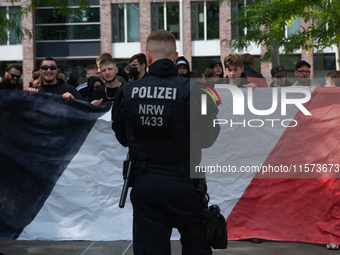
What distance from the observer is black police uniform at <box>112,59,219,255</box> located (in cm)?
309

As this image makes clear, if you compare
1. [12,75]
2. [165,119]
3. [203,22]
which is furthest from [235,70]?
[203,22]

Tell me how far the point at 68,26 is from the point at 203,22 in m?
7.80

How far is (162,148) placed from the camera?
3.12 meters

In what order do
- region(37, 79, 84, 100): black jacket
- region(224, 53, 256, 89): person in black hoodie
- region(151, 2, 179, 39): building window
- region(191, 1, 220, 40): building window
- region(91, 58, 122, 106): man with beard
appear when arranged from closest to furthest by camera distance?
region(224, 53, 256, 89): person in black hoodie → region(37, 79, 84, 100): black jacket → region(91, 58, 122, 106): man with beard → region(151, 2, 179, 39): building window → region(191, 1, 220, 40): building window

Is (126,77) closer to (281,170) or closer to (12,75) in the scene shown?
(12,75)

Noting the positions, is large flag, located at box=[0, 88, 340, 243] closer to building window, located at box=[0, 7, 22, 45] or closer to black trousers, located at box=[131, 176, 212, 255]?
black trousers, located at box=[131, 176, 212, 255]

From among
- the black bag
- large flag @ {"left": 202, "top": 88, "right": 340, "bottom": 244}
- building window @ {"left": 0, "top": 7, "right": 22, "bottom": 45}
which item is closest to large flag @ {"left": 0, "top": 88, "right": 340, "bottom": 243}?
large flag @ {"left": 202, "top": 88, "right": 340, "bottom": 244}

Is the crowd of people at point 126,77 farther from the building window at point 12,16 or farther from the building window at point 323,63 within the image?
the building window at point 323,63

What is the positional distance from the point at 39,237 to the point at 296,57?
71.3 ft

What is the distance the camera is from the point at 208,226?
3148mm

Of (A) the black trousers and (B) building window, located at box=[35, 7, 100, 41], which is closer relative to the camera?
(A) the black trousers

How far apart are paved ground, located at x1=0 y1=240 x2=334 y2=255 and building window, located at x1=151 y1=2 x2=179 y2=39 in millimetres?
20990

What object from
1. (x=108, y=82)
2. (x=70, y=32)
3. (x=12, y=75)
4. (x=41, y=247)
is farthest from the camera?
(x=70, y=32)

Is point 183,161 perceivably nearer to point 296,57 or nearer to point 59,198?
point 59,198
